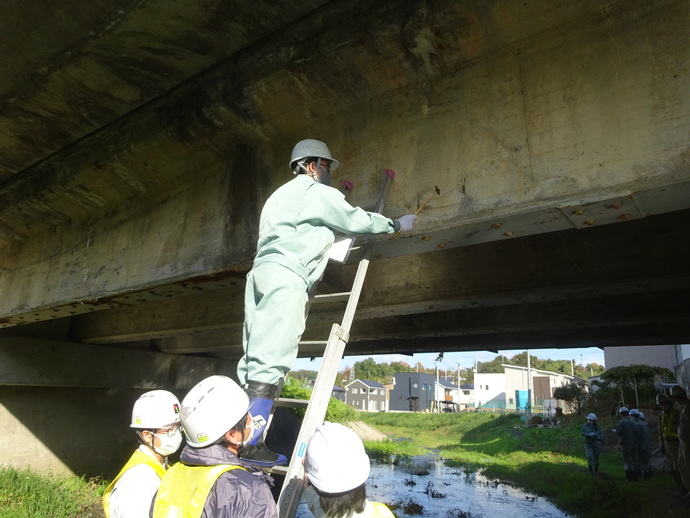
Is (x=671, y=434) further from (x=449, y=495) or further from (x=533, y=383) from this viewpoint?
(x=533, y=383)

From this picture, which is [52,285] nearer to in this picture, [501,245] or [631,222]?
[501,245]

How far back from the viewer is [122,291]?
5617 millimetres

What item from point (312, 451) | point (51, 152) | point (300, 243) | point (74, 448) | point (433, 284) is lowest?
point (74, 448)

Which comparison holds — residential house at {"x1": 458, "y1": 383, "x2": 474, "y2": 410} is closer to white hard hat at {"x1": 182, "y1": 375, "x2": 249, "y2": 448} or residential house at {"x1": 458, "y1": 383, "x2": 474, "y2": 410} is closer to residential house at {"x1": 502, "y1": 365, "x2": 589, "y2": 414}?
residential house at {"x1": 502, "y1": 365, "x2": 589, "y2": 414}

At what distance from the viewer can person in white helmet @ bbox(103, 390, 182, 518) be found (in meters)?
2.85

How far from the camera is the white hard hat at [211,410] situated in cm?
226

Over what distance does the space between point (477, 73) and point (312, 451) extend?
2.75m

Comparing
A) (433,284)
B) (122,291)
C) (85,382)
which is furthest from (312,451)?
(85,382)

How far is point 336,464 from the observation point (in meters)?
2.09

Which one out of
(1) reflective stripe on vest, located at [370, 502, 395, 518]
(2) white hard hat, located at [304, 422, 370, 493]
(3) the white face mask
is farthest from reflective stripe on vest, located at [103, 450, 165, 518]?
(1) reflective stripe on vest, located at [370, 502, 395, 518]

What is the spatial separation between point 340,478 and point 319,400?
2.83 ft

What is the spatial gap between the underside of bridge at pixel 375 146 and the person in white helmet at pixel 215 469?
1.82 meters

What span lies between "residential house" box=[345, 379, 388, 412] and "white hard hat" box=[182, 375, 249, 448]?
3154 inches

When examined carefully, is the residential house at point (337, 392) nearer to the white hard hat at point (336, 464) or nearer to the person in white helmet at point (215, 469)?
the person in white helmet at point (215, 469)
